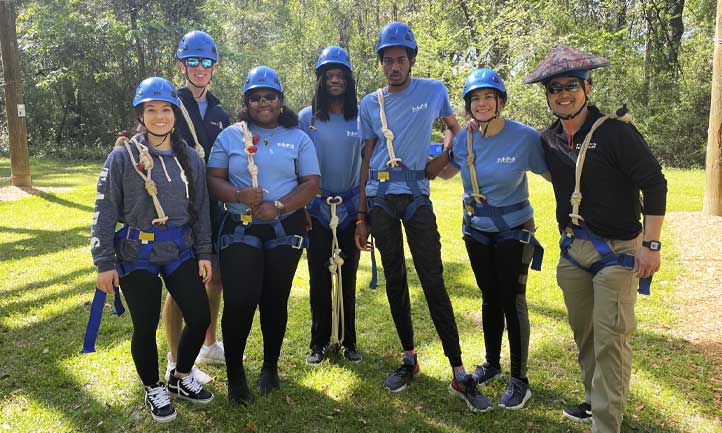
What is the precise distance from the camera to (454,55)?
25.3 meters

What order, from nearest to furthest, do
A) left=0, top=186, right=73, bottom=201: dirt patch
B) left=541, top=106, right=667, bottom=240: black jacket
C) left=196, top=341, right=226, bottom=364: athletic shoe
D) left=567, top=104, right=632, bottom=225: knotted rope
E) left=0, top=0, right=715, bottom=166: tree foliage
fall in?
left=541, top=106, right=667, bottom=240: black jacket, left=567, top=104, right=632, bottom=225: knotted rope, left=196, top=341, right=226, bottom=364: athletic shoe, left=0, top=186, right=73, bottom=201: dirt patch, left=0, top=0, right=715, bottom=166: tree foliage

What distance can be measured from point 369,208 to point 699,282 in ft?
15.9

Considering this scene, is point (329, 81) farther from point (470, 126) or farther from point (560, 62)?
point (560, 62)

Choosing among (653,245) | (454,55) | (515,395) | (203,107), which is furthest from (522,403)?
(454,55)

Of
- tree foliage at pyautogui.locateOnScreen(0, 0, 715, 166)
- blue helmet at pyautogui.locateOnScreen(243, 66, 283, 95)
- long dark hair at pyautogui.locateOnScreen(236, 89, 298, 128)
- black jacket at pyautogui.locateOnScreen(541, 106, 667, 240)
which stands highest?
tree foliage at pyautogui.locateOnScreen(0, 0, 715, 166)

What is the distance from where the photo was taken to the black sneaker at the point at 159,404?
11.6ft

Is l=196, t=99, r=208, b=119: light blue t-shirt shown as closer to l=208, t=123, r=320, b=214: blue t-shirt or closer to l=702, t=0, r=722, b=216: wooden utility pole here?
l=208, t=123, r=320, b=214: blue t-shirt

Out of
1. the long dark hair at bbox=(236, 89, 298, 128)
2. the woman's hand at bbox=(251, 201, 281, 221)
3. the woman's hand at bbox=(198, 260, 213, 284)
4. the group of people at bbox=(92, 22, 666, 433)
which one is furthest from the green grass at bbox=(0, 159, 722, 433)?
the long dark hair at bbox=(236, 89, 298, 128)

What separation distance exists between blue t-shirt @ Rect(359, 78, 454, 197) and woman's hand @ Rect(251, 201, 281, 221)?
73 cm

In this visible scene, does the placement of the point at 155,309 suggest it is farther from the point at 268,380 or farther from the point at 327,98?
the point at 327,98

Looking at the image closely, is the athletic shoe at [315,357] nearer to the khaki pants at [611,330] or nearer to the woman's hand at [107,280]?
the woman's hand at [107,280]

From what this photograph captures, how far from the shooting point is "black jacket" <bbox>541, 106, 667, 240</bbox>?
112 inches

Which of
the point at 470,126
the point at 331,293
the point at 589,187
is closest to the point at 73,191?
the point at 331,293

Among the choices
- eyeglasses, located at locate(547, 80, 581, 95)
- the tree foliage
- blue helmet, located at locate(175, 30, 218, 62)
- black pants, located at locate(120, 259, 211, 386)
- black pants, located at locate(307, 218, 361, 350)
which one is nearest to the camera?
eyeglasses, located at locate(547, 80, 581, 95)
